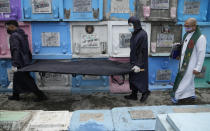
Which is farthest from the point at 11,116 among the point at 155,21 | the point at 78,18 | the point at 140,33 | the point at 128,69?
the point at 155,21

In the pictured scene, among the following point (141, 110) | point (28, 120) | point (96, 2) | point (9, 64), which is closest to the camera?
point (28, 120)

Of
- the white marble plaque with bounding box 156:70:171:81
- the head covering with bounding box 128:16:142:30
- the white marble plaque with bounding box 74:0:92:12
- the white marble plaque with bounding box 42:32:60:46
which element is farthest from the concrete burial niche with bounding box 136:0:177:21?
the white marble plaque with bounding box 42:32:60:46

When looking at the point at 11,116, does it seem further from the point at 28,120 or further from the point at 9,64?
the point at 9,64

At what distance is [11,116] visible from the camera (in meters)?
1.81

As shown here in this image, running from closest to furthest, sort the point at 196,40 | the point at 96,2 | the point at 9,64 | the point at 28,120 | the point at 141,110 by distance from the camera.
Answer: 1. the point at 28,120
2. the point at 141,110
3. the point at 196,40
4. the point at 96,2
5. the point at 9,64

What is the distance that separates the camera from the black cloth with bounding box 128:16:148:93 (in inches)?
142

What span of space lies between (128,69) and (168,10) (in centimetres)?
208

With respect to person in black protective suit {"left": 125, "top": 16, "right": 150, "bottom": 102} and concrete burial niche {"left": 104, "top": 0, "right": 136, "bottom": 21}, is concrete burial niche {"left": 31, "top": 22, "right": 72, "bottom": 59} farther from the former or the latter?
person in black protective suit {"left": 125, "top": 16, "right": 150, "bottom": 102}

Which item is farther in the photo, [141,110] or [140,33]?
[140,33]

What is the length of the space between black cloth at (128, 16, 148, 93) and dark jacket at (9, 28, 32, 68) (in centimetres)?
233

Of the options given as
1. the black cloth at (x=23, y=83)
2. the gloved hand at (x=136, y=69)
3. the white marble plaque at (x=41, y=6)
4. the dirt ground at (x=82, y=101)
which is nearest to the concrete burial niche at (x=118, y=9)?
the white marble plaque at (x=41, y=6)

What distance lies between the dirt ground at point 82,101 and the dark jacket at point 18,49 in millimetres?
932

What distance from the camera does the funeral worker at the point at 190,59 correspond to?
3.50 metres

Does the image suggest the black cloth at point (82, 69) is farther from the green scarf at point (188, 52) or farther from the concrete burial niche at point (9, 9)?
the concrete burial niche at point (9, 9)
